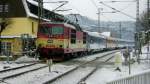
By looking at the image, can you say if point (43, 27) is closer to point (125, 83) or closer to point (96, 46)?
point (96, 46)

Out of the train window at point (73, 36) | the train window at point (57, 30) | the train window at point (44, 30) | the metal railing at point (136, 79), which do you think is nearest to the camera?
the metal railing at point (136, 79)

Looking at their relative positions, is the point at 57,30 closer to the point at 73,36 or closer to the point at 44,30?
the point at 44,30

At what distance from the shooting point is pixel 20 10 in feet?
200

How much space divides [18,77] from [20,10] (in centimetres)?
4073

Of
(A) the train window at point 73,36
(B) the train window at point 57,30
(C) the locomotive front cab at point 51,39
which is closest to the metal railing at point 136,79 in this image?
(C) the locomotive front cab at point 51,39

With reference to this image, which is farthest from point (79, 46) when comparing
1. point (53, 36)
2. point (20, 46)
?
point (20, 46)

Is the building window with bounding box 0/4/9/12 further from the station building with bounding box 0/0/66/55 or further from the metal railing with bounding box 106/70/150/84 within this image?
the metal railing with bounding box 106/70/150/84

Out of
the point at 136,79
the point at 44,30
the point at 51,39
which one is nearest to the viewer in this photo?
the point at 136,79

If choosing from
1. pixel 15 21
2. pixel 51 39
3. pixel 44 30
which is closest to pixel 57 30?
pixel 51 39

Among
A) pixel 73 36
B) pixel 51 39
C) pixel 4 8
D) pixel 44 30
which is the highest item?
pixel 4 8

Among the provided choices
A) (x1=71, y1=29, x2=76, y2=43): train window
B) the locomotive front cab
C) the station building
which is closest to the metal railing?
the locomotive front cab

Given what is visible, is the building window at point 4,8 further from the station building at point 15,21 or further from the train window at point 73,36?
the train window at point 73,36

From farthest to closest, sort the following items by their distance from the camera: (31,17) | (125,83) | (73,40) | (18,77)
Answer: (31,17) → (73,40) → (18,77) → (125,83)

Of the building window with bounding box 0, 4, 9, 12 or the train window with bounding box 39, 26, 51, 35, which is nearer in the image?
the train window with bounding box 39, 26, 51, 35
